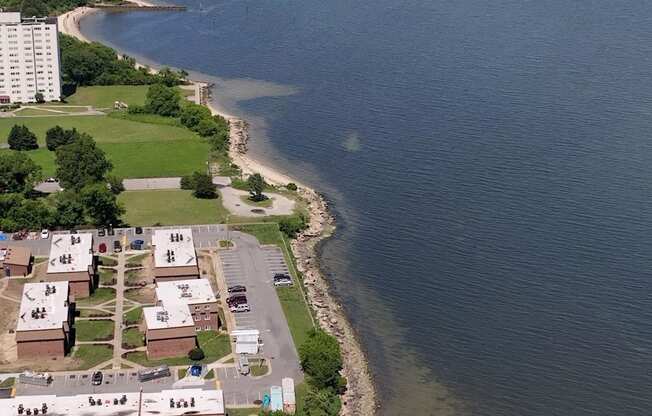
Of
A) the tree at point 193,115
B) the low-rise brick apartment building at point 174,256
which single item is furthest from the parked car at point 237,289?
the tree at point 193,115

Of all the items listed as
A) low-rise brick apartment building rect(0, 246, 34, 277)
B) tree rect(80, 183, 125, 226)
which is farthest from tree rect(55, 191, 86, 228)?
low-rise brick apartment building rect(0, 246, 34, 277)

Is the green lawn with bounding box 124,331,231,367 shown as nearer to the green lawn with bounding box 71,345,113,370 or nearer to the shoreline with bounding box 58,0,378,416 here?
the green lawn with bounding box 71,345,113,370

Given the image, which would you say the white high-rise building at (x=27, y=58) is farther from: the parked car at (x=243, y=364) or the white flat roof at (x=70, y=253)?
the parked car at (x=243, y=364)

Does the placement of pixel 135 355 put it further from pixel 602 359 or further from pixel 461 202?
pixel 461 202

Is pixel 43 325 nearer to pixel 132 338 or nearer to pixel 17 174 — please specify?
pixel 132 338

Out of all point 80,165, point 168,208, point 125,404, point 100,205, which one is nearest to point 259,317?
point 125,404
